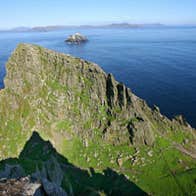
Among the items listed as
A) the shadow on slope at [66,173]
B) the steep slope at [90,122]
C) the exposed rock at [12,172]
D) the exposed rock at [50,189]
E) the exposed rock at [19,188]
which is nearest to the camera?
the exposed rock at [19,188]

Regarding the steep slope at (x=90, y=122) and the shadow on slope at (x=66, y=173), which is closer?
the shadow on slope at (x=66, y=173)

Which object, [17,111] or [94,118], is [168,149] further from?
[17,111]

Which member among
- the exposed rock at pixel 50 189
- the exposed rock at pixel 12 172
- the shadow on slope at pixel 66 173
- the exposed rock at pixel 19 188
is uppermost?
the exposed rock at pixel 19 188

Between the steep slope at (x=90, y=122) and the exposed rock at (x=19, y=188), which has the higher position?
the exposed rock at (x=19, y=188)

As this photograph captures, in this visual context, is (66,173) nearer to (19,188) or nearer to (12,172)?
(12,172)

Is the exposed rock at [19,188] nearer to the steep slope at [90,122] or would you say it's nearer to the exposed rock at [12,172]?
the exposed rock at [12,172]

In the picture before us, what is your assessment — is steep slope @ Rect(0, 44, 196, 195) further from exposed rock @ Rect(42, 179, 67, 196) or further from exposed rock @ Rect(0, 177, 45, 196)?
exposed rock @ Rect(0, 177, 45, 196)

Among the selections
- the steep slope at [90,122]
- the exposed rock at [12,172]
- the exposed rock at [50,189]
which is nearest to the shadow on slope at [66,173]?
Result: the steep slope at [90,122]
